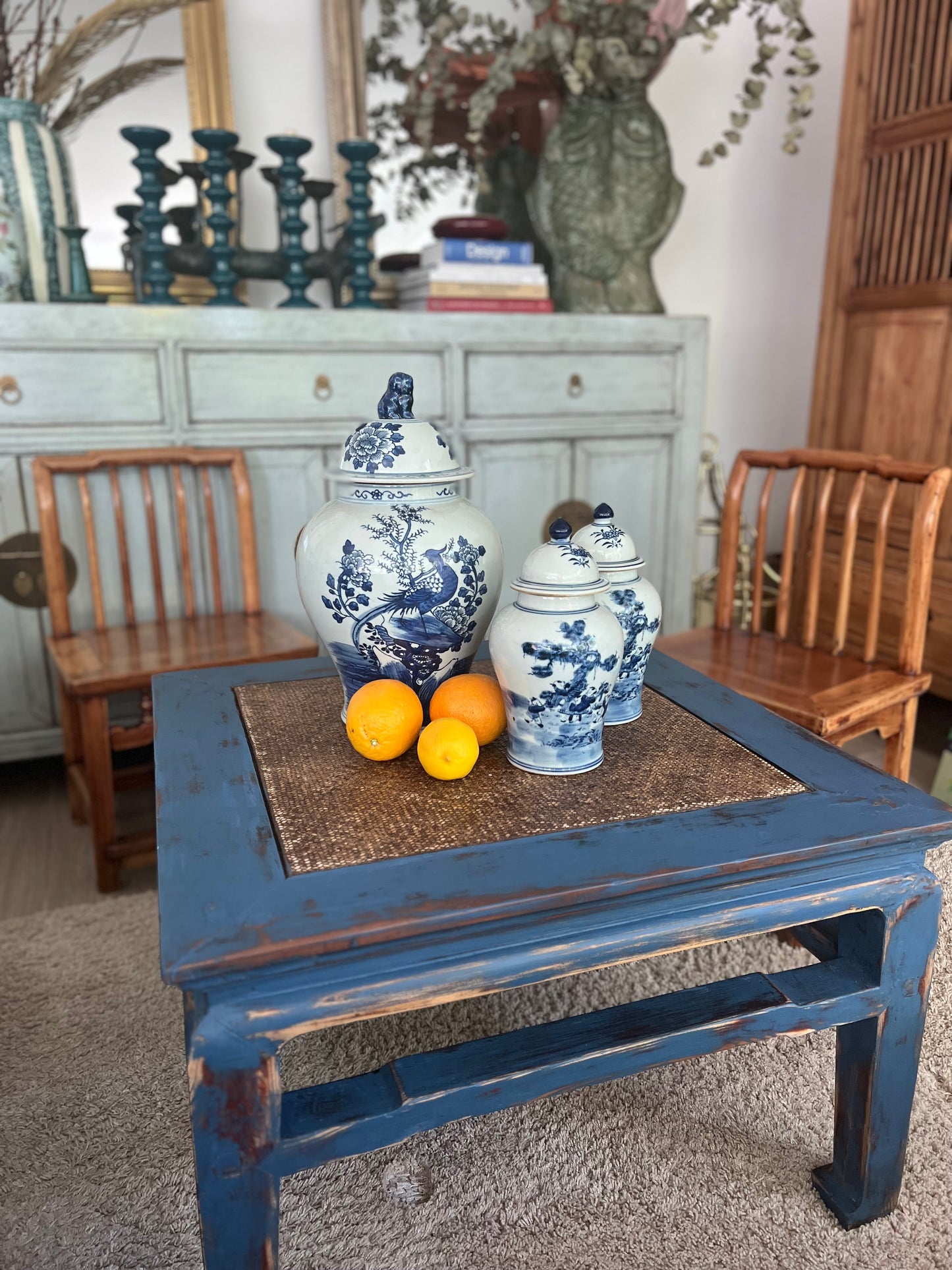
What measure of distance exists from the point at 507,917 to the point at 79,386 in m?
1.69

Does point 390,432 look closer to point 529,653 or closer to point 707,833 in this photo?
point 529,653

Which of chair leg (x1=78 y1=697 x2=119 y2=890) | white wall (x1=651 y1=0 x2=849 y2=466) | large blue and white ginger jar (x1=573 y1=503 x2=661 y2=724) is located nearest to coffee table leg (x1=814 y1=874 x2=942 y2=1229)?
large blue and white ginger jar (x1=573 y1=503 x2=661 y2=724)

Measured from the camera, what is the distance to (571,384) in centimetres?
244

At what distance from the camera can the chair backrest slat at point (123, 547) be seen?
1.96 metres

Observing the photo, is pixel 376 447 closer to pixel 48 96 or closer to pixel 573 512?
pixel 573 512

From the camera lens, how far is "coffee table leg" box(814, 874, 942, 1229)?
963 millimetres

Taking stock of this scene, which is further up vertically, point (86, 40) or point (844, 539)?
point (86, 40)

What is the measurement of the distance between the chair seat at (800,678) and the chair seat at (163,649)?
782mm

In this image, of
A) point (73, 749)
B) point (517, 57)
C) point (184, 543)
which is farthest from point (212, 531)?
point (517, 57)

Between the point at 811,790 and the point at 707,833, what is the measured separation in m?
0.17

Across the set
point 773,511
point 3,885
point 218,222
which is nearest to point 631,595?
point 3,885

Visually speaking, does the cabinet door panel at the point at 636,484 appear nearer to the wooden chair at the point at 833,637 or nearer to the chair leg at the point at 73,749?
the wooden chair at the point at 833,637

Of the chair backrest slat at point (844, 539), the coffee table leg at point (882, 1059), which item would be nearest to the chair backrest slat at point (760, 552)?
the chair backrest slat at point (844, 539)

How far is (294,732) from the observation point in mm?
1170
